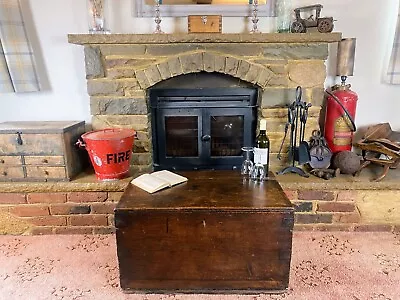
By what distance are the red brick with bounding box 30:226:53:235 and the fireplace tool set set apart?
5.03 feet

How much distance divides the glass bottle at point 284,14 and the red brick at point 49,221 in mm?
1895

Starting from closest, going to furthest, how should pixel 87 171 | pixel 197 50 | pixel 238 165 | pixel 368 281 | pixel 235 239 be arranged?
pixel 235 239, pixel 368 281, pixel 197 50, pixel 87 171, pixel 238 165

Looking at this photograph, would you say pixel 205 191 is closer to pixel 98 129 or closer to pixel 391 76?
pixel 98 129

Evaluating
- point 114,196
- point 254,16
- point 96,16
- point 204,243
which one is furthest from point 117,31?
point 204,243

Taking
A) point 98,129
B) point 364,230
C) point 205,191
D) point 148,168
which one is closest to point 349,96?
point 364,230

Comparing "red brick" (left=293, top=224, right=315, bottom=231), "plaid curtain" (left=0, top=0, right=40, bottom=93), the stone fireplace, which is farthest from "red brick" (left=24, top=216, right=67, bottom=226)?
"red brick" (left=293, top=224, right=315, bottom=231)

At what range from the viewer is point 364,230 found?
86.9 inches

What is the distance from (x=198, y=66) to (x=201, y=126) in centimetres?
42

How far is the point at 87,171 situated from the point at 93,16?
103 centimetres

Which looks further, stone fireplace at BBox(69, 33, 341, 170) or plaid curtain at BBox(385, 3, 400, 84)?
plaid curtain at BBox(385, 3, 400, 84)

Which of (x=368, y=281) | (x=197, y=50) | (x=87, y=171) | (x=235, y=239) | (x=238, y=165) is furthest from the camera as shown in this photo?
(x=238, y=165)

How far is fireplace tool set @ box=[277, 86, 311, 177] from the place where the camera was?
2.19m

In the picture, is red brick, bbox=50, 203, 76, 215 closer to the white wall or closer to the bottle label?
the white wall

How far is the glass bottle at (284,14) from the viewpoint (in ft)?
7.55
